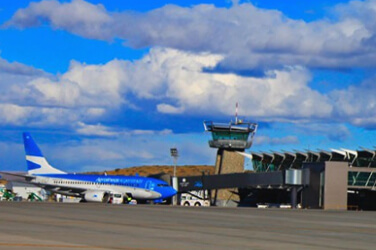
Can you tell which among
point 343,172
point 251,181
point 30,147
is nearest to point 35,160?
point 30,147

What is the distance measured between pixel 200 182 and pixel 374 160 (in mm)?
28927

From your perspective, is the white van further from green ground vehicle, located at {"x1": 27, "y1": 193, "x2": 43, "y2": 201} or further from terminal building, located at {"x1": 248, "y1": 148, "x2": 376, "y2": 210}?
green ground vehicle, located at {"x1": 27, "y1": 193, "x2": 43, "y2": 201}

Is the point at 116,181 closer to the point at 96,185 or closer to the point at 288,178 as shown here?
the point at 96,185

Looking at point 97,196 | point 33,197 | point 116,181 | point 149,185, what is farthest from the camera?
point 33,197

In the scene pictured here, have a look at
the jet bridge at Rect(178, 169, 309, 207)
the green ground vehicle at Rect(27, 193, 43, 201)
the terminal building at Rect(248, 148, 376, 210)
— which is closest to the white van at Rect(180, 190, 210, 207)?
the jet bridge at Rect(178, 169, 309, 207)

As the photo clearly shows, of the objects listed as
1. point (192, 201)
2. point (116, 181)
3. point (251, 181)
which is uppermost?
point (251, 181)

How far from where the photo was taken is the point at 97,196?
10150 centimetres

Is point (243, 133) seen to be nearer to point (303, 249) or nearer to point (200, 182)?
point (200, 182)

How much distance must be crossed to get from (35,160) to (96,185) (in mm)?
12890

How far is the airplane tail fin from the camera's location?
362ft

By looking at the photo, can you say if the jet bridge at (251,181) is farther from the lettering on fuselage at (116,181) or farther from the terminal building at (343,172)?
the lettering on fuselage at (116,181)

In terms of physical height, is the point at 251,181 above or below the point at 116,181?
above

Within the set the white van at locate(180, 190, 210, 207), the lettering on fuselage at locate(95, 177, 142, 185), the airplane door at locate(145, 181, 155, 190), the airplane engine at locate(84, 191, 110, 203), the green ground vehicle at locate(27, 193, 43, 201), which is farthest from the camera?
the green ground vehicle at locate(27, 193, 43, 201)

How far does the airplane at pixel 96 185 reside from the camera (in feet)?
331
